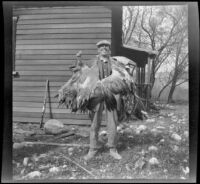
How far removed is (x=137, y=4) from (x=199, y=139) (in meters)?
1.46

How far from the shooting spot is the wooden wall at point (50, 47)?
11.0 feet

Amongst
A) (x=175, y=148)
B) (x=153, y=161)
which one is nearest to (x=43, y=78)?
(x=153, y=161)

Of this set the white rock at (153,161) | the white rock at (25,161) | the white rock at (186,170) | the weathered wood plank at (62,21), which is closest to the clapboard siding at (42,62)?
the weathered wood plank at (62,21)

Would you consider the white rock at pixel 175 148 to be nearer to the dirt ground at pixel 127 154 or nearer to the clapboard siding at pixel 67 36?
the dirt ground at pixel 127 154

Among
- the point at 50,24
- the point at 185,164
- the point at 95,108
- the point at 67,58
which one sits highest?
the point at 50,24

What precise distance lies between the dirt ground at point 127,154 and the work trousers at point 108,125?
0.06 meters

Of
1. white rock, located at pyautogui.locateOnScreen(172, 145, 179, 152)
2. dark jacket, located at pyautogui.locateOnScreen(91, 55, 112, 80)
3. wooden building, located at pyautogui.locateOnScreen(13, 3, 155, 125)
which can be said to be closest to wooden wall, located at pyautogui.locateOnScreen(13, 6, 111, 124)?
wooden building, located at pyautogui.locateOnScreen(13, 3, 155, 125)

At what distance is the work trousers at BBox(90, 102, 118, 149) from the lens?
3.31 meters

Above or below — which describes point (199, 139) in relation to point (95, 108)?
below

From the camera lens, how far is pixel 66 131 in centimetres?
342

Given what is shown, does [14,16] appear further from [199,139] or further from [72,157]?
[199,139]

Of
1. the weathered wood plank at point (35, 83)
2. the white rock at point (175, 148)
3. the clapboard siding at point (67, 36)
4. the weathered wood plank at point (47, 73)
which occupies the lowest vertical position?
the white rock at point (175, 148)

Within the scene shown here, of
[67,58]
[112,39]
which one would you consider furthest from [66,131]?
[112,39]

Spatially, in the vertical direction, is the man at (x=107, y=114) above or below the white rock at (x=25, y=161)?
above
